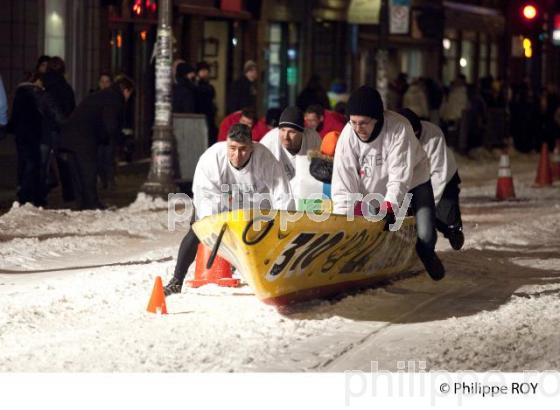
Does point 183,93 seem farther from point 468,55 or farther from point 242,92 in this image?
point 468,55

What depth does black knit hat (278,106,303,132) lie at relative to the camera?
14477mm

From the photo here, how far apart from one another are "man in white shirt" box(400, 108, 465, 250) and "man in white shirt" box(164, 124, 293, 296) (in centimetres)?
222

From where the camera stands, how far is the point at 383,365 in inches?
380

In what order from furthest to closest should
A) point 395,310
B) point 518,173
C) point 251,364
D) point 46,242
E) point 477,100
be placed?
point 477,100 → point 518,173 → point 46,242 → point 395,310 → point 251,364

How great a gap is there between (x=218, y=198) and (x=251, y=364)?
288cm

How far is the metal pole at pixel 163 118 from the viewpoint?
20719 mm

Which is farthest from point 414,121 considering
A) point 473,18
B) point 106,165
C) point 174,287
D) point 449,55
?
point 473,18

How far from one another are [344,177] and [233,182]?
2.82ft

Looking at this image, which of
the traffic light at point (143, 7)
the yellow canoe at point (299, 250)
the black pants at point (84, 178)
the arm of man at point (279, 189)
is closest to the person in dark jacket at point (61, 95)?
the black pants at point (84, 178)

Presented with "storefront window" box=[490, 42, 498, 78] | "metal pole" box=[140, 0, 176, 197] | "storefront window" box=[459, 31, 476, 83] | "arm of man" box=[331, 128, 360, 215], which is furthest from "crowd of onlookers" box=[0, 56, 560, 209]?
"storefront window" box=[490, 42, 498, 78]

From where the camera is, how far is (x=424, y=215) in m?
13.0

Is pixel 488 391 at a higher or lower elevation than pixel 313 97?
lower

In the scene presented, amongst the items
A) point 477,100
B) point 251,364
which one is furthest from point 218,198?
point 477,100

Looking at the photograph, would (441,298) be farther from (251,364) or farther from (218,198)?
(251,364)
